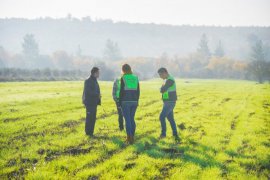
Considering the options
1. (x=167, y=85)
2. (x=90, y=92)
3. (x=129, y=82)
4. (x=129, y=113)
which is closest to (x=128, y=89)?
(x=129, y=82)

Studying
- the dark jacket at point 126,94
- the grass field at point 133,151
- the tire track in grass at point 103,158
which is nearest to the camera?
the grass field at point 133,151

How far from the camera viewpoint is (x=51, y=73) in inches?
3622

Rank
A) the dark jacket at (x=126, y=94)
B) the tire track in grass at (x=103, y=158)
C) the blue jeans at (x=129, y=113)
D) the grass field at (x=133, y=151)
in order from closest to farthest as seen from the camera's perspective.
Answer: the grass field at (x=133, y=151) < the tire track in grass at (x=103, y=158) < the dark jacket at (x=126, y=94) < the blue jeans at (x=129, y=113)

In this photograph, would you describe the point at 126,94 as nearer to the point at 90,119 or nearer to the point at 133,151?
the point at 133,151

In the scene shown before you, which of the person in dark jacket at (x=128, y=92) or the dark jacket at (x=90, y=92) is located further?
the dark jacket at (x=90, y=92)

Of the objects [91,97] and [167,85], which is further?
[91,97]

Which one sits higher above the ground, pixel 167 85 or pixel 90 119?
pixel 167 85

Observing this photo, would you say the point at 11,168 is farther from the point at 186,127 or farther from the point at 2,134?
the point at 186,127

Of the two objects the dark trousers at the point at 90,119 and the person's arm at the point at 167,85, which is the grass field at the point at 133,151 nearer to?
the dark trousers at the point at 90,119

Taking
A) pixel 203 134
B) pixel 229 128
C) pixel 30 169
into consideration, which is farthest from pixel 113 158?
pixel 229 128

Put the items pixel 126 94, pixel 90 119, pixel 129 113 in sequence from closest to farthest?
1. pixel 126 94
2. pixel 129 113
3. pixel 90 119

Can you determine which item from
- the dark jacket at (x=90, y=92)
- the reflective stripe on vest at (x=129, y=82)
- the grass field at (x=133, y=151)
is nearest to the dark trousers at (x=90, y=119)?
the dark jacket at (x=90, y=92)

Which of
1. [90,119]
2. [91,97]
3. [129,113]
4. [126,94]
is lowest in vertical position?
[90,119]

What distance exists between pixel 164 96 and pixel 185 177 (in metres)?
4.97
